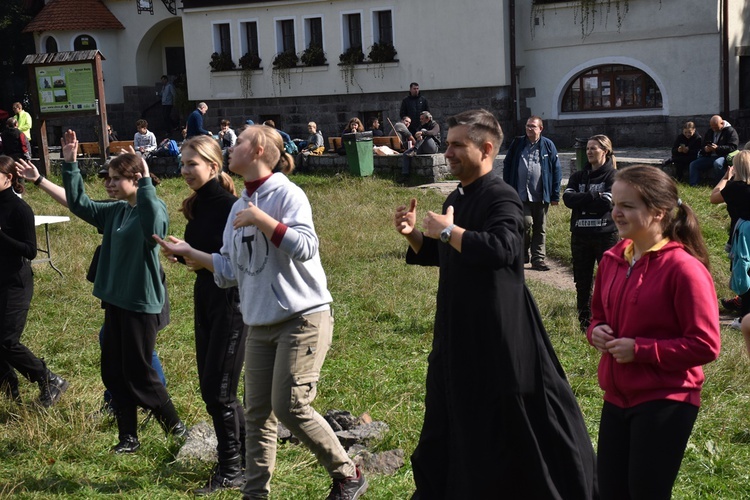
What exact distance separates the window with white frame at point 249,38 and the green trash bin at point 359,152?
39.0 feet

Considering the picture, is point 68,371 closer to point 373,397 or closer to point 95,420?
point 95,420

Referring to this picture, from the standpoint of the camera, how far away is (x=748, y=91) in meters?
24.7

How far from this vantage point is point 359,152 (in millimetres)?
18781

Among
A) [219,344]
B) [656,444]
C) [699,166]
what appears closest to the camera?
[656,444]

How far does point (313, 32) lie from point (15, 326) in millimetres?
23413

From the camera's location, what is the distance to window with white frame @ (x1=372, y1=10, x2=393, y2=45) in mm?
27625

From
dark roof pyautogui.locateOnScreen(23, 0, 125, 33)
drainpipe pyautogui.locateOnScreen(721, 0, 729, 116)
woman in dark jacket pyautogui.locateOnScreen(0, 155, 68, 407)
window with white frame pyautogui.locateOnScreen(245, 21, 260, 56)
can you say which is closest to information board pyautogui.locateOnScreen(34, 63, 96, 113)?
window with white frame pyautogui.locateOnScreen(245, 21, 260, 56)

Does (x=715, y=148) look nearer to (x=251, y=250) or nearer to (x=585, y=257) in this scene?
(x=585, y=257)

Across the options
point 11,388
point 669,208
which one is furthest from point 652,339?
point 11,388

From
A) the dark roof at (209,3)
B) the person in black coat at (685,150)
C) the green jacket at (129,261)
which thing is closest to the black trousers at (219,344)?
the green jacket at (129,261)

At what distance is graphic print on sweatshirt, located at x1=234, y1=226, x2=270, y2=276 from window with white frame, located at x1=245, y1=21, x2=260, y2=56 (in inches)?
1022

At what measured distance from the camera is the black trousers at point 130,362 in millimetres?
5578

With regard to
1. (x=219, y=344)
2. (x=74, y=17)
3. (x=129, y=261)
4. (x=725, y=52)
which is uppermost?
(x=74, y=17)

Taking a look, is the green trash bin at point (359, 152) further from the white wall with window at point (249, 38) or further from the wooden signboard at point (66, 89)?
the white wall with window at point (249, 38)
